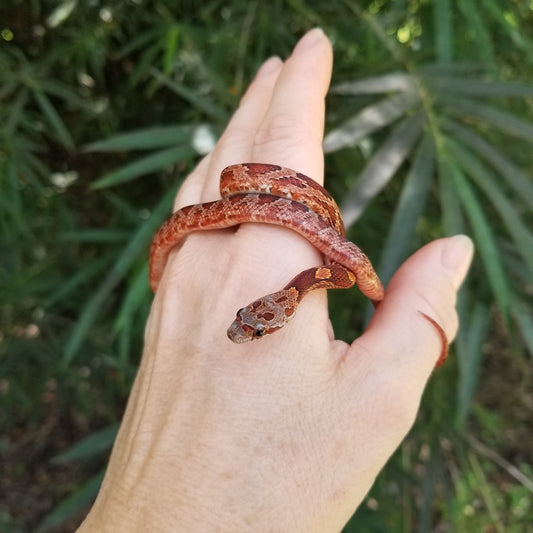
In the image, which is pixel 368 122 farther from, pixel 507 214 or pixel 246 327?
pixel 246 327

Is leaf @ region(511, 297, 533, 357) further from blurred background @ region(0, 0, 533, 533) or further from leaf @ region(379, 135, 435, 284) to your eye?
leaf @ region(379, 135, 435, 284)

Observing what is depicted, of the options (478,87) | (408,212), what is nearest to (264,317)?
(408,212)

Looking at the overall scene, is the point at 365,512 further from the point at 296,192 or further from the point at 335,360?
the point at 296,192

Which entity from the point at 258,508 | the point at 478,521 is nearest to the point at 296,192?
the point at 258,508

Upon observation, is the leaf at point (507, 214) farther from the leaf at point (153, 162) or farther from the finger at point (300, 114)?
the leaf at point (153, 162)

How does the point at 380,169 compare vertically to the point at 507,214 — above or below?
above

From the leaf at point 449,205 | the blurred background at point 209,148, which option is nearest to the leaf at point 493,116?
the blurred background at point 209,148

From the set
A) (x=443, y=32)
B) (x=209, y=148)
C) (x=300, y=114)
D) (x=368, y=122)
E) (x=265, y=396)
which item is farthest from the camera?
(x=209, y=148)

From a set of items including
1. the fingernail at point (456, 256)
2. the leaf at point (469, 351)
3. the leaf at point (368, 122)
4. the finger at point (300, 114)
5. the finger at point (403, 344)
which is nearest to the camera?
the finger at point (403, 344)
